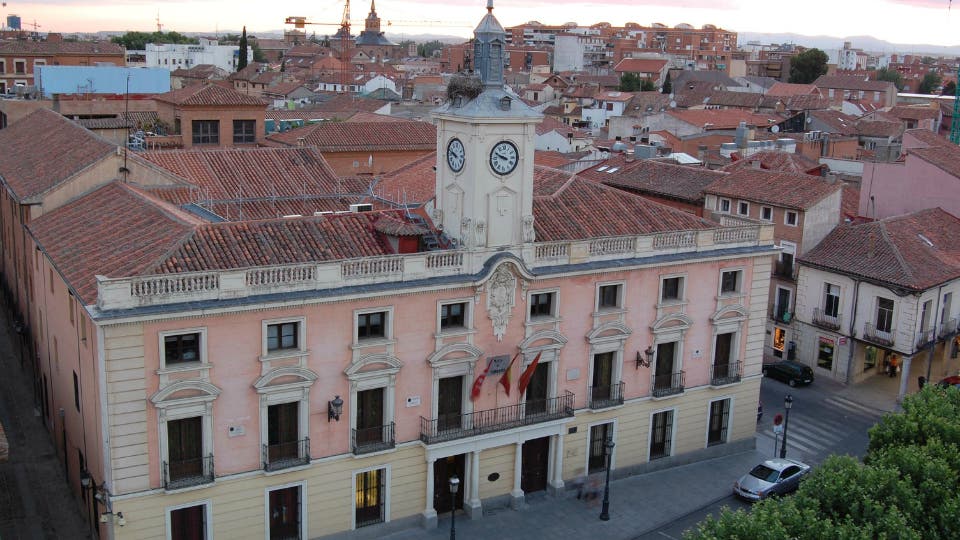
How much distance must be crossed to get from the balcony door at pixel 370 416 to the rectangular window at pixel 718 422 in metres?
15.1

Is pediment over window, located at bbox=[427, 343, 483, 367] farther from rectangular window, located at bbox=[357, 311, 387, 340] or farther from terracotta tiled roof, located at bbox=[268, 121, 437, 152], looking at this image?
terracotta tiled roof, located at bbox=[268, 121, 437, 152]

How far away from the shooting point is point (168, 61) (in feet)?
557

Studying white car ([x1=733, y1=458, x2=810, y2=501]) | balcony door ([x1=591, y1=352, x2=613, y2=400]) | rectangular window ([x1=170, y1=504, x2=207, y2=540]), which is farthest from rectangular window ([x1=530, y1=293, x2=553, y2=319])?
rectangular window ([x1=170, y1=504, x2=207, y2=540])

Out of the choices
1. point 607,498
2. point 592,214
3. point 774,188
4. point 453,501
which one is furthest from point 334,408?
point 774,188

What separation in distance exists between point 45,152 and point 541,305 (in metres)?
26.8

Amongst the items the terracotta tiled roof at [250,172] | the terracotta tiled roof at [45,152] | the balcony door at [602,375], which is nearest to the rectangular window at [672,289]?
the balcony door at [602,375]

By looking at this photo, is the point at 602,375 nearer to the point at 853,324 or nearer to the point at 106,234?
the point at 853,324

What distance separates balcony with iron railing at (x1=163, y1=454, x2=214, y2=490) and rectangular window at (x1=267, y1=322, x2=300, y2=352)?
3874mm

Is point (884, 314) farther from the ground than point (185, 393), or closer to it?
closer to it

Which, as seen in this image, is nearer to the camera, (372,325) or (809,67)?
(372,325)

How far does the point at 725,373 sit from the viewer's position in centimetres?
3969

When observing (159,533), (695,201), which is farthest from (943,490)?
(695,201)

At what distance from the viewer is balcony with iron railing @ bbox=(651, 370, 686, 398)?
37812 millimetres

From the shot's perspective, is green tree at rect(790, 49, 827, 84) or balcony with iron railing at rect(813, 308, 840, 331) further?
green tree at rect(790, 49, 827, 84)
